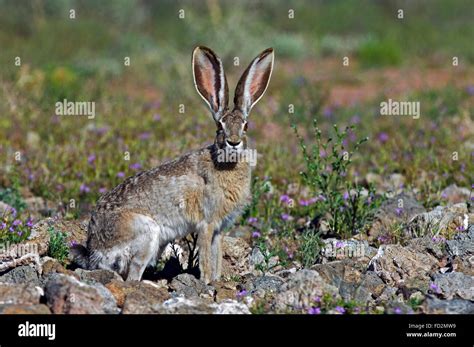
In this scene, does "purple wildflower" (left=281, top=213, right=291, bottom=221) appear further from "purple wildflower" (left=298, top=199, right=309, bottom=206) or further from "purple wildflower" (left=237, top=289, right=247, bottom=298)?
"purple wildflower" (left=237, top=289, right=247, bottom=298)

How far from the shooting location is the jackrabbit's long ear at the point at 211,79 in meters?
6.64

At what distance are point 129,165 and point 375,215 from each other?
2.92 m

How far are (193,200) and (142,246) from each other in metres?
0.57

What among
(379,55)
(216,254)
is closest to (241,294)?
(216,254)

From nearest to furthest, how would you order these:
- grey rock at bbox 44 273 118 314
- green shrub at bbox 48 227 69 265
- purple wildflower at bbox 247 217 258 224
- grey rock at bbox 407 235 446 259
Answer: grey rock at bbox 44 273 118 314, grey rock at bbox 407 235 446 259, green shrub at bbox 48 227 69 265, purple wildflower at bbox 247 217 258 224

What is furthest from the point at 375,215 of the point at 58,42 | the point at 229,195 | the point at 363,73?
the point at 58,42

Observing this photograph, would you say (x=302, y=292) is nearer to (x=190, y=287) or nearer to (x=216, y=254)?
(x=190, y=287)

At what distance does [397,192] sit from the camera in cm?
877

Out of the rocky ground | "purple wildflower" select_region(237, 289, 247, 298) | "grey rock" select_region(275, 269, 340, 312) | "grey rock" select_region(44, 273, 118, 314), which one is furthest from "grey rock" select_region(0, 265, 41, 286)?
"grey rock" select_region(275, 269, 340, 312)

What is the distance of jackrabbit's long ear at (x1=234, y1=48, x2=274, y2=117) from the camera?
6656mm

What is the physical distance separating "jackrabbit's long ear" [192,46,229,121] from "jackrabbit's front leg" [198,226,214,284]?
2.88 feet

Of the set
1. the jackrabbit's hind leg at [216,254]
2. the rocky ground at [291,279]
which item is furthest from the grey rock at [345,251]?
the jackrabbit's hind leg at [216,254]

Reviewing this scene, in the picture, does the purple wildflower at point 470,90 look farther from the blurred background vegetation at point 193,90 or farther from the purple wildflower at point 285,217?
the purple wildflower at point 285,217
